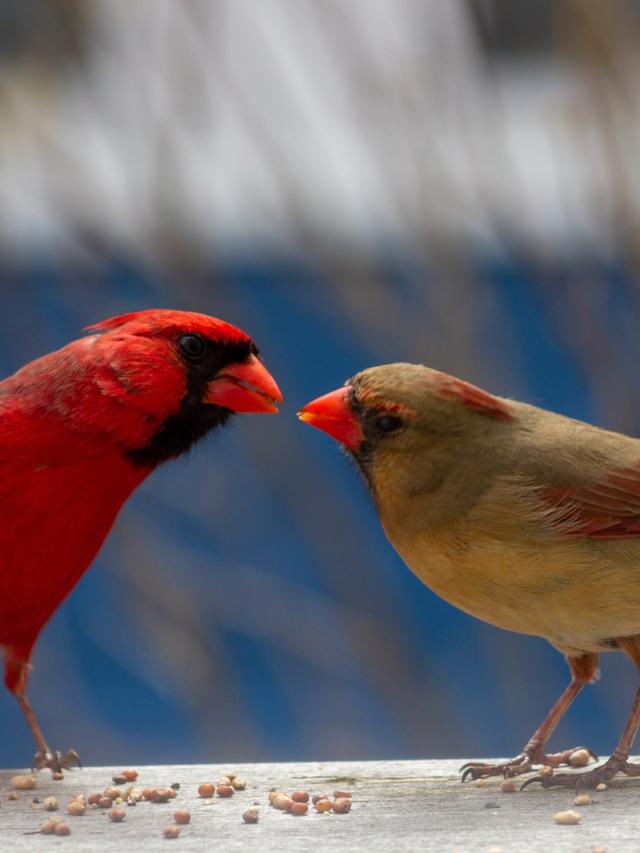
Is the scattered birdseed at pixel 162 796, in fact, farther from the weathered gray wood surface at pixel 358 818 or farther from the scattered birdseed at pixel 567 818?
the scattered birdseed at pixel 567 818

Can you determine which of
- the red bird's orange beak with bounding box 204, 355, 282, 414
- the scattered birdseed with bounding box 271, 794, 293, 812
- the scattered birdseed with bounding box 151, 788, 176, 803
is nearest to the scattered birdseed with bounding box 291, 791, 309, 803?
the scattered birdseed with bounding box 271, 794, 293, 812

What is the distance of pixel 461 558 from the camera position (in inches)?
95.0

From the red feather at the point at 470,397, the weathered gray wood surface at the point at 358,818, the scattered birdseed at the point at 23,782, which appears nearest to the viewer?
the weathered gray wood surface at the point at 358,818

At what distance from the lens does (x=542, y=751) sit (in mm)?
2707

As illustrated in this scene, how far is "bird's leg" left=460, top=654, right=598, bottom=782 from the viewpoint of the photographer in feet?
8.66

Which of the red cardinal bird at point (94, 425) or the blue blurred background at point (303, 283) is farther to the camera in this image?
the blue blurred background at point (303, 283)

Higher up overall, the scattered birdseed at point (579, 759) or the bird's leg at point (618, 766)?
the bird's leg at point (618, 766)

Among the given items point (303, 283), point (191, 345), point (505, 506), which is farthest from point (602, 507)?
point (303, 283)

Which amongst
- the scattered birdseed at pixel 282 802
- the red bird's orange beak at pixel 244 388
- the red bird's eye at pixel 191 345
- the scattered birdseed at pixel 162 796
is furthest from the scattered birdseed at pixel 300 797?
the red bird's eye at pixel 191 345

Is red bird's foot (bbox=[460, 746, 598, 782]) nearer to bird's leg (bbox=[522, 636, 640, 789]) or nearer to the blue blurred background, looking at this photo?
bird's leg (bbox=[522, 636, 640, 789])

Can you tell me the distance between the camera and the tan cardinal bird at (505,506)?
2.39m

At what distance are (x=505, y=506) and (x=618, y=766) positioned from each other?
490 mm

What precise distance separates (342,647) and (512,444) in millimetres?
2654

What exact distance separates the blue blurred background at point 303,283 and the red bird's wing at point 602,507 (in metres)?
1.84
